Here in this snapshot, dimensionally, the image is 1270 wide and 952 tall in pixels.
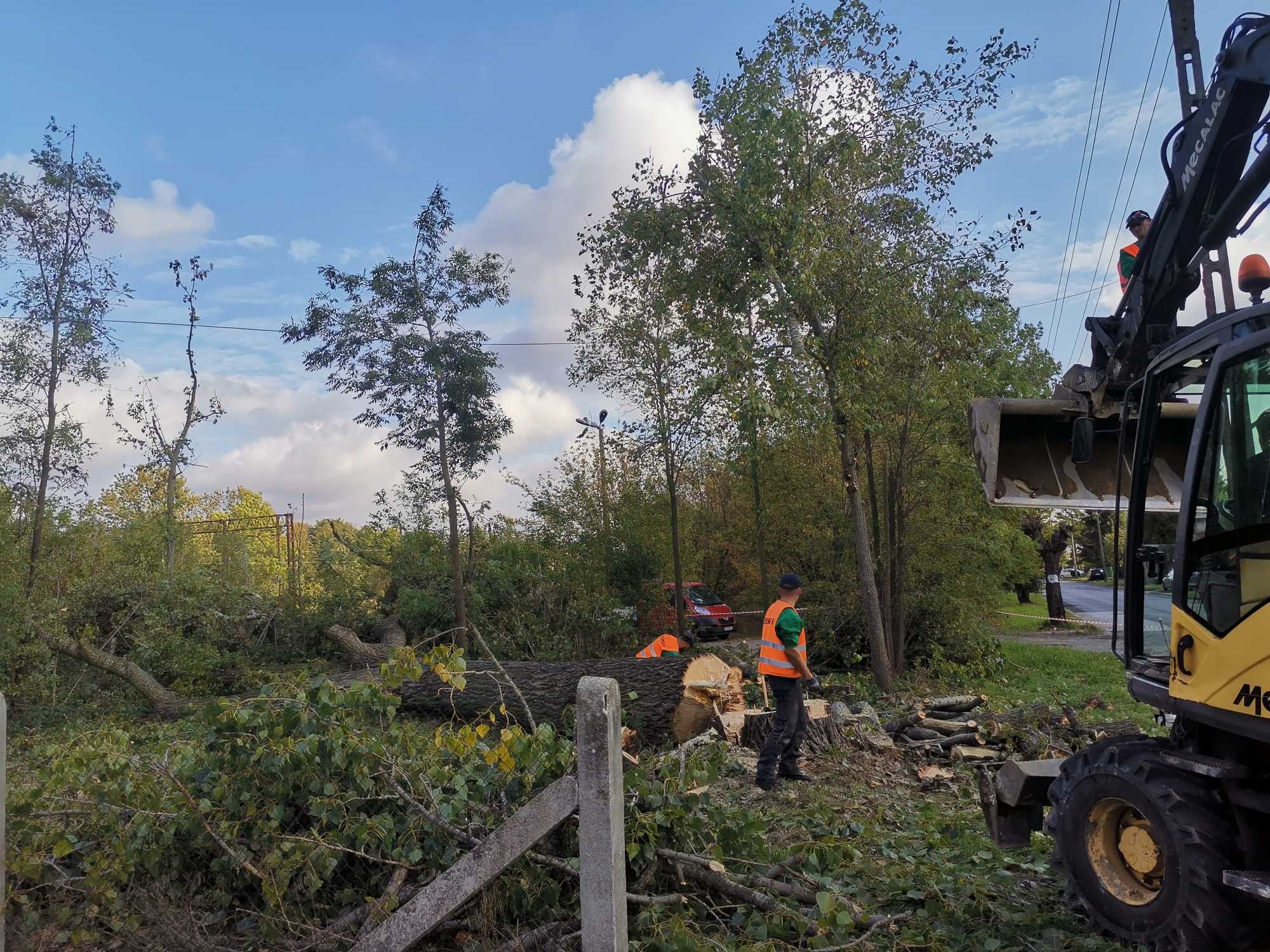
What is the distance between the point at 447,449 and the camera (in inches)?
636

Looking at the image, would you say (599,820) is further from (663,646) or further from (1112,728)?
(663,646)

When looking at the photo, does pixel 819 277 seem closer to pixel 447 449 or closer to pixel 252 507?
pixel 447 449

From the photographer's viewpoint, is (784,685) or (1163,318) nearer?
(1163,318)

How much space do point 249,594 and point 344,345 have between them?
4896 mm

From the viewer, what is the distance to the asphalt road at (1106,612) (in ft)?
15.5

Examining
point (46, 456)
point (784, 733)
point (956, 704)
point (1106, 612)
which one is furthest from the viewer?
point (1106, 612)

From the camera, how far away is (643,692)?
32.5 ft

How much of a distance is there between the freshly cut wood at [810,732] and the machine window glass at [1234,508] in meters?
5.09

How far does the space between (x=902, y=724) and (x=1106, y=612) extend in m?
22.4

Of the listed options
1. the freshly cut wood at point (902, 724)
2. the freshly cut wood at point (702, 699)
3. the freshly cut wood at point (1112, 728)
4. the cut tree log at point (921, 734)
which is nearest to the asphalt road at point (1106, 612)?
the freshly cut wood at point (1112, 728)

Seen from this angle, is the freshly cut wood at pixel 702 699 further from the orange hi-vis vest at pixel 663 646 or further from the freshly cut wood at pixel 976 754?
the freshly cut wood at pixel 976 754

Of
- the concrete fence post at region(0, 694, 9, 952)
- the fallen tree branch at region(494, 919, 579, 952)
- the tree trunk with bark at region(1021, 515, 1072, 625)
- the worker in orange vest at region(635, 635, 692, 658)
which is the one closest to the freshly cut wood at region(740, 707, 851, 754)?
the worker in orange vest at region(635, 635, 692, 658)

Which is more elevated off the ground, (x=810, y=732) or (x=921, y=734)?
(x=810, y=732)

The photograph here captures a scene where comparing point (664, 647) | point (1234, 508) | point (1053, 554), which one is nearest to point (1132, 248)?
point (1234, 508)
